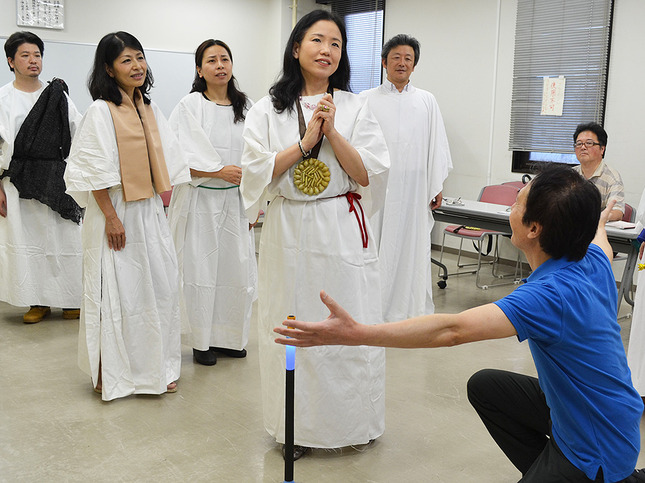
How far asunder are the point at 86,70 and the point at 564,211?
666 centimetres

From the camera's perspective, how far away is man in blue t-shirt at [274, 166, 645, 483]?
66.3 inches

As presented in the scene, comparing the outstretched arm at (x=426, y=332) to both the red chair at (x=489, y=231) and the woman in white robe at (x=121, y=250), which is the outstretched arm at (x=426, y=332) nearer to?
the woman in white robe at (x=121, y=250)

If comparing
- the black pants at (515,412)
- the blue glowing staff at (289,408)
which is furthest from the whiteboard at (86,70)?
the blue glowing staff at (289,408)

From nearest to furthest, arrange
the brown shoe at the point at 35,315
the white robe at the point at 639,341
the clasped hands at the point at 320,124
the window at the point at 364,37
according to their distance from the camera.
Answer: the clasped hands at the point at 320,124
the white robe at the point at 639,341
the brown shoe at the point at 35,315
the window at the point at 364,37

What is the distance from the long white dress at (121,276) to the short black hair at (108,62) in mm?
60

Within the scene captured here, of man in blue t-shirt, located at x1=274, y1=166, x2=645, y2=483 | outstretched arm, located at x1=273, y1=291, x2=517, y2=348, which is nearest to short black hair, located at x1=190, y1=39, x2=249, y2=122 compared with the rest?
man in blue t-shirt, located at x1=274, y1=166, x2=645, y2=483

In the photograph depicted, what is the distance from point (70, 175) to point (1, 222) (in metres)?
1.67

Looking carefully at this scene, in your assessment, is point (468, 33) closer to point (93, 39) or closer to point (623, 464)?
point (93, 39)

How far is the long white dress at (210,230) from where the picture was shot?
12.1 feet

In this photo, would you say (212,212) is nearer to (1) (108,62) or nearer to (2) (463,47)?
(1) (108,62)

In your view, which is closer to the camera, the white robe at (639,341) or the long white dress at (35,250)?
the white robe at (639,341)

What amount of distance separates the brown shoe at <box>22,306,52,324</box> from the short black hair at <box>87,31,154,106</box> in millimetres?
1926

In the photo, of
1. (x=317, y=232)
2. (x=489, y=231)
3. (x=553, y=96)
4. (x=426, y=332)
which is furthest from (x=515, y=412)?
(x=553, y=96)

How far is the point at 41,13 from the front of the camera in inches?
281
